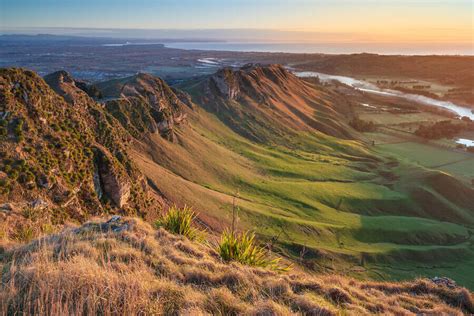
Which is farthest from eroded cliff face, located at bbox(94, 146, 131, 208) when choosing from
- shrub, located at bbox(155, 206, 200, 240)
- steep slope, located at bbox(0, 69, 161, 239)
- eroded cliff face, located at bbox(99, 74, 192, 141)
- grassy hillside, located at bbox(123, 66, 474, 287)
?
eroded cliff face, located at bbox(99, 74, 192, 141)

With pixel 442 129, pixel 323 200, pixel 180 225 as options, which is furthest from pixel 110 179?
pixel 442 129

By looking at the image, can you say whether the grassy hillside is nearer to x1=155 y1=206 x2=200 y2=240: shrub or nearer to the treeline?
x1=155 y1=206 x2=200 y2=240: shrub

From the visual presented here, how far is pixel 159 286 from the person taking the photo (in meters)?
6.84

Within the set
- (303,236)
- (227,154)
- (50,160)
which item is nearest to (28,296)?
(50,160)

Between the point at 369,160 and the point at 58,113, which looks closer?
the point at 58,113

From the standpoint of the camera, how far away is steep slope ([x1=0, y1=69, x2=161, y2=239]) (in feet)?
53.2

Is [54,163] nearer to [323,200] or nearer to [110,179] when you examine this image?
[110,179]

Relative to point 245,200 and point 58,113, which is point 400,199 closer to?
point 245,200

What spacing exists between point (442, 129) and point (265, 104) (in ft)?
183

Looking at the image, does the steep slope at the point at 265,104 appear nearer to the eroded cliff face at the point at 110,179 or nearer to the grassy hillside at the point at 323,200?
the grassy hillside at the point at 323,200

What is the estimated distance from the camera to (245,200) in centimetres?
4031

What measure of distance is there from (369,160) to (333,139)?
11.1 m

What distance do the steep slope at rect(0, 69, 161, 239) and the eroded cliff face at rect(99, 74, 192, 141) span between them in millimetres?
10209

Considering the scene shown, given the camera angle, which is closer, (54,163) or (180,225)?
(180,225)
